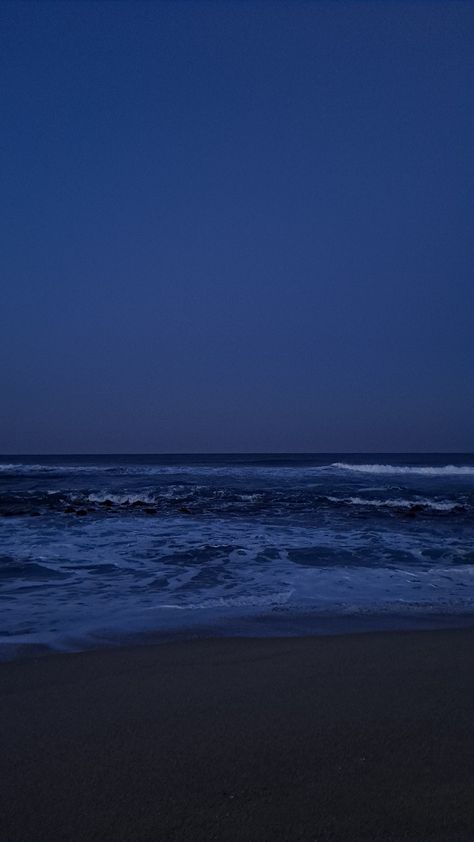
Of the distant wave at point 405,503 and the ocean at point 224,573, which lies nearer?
the ocean at point 224,573

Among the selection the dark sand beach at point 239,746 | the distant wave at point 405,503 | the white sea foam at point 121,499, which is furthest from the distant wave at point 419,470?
the dark sand beach at point 239,746

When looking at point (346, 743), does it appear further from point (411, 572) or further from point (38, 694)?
point (411, 572)

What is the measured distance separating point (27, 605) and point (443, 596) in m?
4.58

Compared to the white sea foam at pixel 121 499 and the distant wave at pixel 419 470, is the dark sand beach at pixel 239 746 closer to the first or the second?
the white sea foam at pixel 121 499

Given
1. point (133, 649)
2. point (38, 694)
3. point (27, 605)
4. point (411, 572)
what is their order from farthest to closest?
point (411, 572) < point (27, 605) < point (133, 649) < point (38, 694)

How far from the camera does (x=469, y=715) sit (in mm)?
2895

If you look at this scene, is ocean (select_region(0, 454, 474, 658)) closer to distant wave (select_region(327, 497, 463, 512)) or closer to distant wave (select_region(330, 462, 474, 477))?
distant wave (select_region(327, 497, 463, 512))

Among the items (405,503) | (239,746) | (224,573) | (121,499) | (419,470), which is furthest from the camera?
(419,470)

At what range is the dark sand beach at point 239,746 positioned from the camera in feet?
6.67

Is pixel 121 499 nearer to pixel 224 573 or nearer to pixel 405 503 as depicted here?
pixel 405 503

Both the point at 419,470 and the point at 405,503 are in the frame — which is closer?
the point at 405,503

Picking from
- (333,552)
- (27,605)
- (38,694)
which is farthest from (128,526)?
(38,694)

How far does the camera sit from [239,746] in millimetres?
2580

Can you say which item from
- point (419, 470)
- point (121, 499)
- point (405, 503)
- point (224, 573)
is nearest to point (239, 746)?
point (224, 573)
